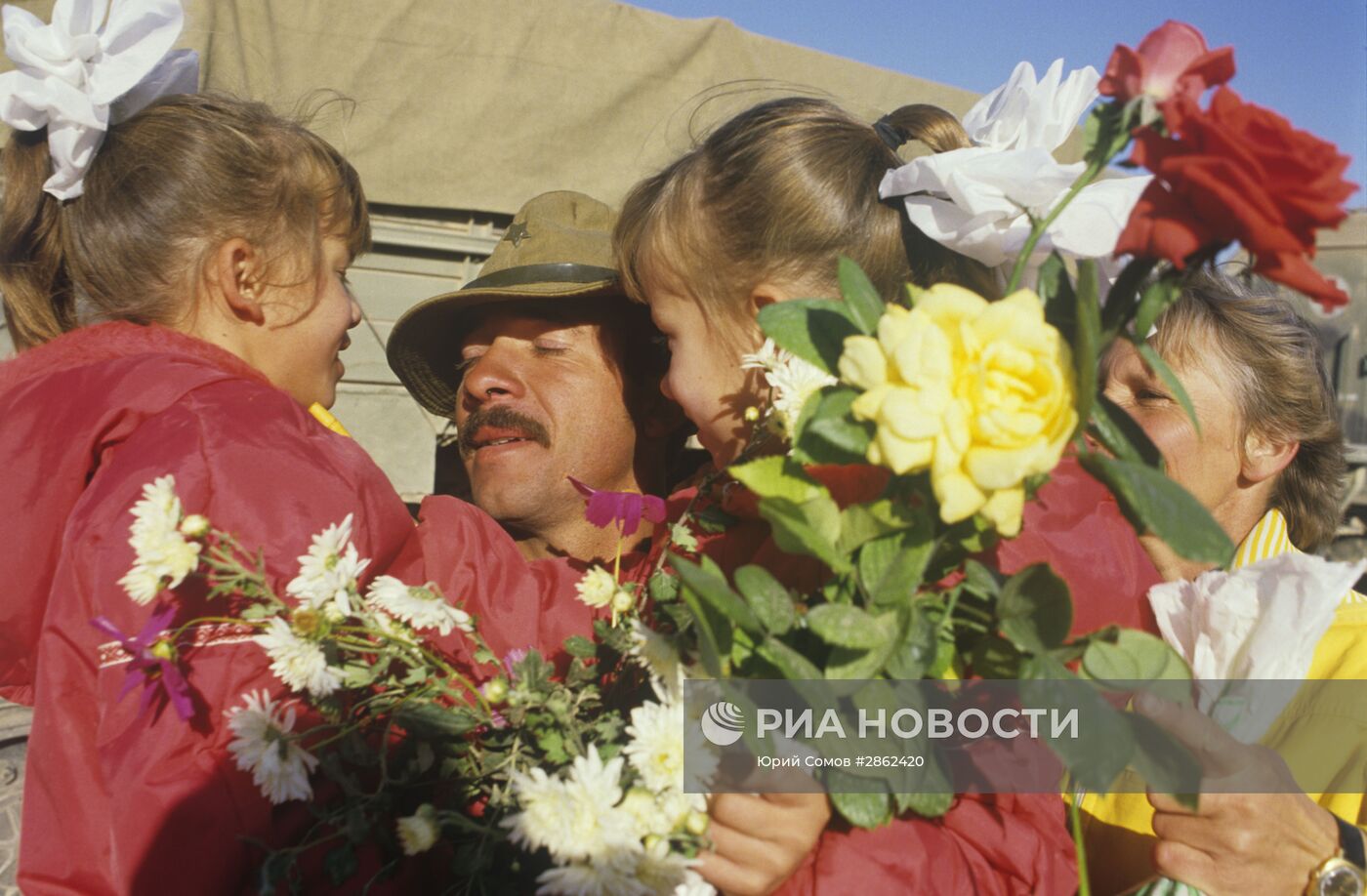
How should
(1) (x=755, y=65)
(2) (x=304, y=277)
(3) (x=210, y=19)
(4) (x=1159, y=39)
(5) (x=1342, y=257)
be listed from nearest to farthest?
1. (4) (x=1159, y=39)
2. (2) (x=304, y=277)
3. (3) (x=210, y=19)
4. (1) (x=755, y=65)
5. (5) (x=1342, y=257)

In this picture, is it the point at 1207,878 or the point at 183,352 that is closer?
the point at 1207,878

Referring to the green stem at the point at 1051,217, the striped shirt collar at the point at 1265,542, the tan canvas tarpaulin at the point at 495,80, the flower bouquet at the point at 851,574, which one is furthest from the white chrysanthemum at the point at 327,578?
the tan canvas tarpaulin at the point at 495,80

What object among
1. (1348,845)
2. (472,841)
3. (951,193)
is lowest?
(472,841)

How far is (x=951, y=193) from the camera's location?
56.0 inches

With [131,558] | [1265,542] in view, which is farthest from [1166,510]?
[1265,542]

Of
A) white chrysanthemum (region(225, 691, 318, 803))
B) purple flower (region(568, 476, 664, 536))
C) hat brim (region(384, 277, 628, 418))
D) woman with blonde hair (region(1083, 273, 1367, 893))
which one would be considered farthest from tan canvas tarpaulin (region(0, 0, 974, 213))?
white chrysanthemum (region(225, 691, 318, 803))

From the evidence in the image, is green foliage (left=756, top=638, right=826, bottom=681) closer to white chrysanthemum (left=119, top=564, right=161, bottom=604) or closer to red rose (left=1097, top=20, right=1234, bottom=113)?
red rose (left=1097, top=20, right=1234, bottom=113)

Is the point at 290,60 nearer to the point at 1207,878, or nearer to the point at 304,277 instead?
the point at 304,277

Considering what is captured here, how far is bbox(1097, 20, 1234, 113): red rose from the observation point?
2.55 feet

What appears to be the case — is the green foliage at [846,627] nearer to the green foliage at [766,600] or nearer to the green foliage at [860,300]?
the green foliage at [766,600]

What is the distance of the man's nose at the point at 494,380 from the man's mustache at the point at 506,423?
4cm

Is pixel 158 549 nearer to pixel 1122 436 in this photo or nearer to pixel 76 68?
pixel 1122 436

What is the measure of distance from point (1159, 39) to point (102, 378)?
131cm

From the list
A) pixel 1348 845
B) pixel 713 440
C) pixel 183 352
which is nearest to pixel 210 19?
pixel 183 352
